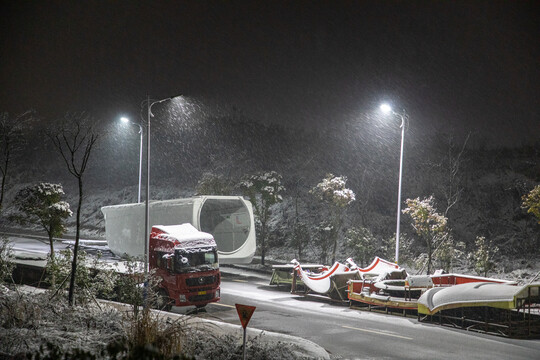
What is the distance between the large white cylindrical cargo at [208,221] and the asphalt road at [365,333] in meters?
4.91

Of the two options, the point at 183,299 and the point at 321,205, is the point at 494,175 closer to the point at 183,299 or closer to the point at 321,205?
the point at 321,205

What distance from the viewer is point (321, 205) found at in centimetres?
3816

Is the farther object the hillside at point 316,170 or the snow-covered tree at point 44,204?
the hillside at point 316,170

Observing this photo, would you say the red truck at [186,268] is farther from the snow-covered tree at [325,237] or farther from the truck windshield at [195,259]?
the snow-covered tree at [325,237]

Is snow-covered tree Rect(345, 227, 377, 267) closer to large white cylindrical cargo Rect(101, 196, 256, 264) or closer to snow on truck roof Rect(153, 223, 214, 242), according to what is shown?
large white cylindrical cargo Rect(101, 196, 256, 264)

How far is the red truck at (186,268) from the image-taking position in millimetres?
14930

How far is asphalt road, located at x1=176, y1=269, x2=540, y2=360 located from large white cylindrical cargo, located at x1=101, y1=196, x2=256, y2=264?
193 inches

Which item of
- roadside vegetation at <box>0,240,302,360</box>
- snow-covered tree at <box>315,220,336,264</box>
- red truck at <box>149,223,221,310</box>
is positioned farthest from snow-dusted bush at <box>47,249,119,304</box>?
snow-covered tree at <box>315,220,336,264</box>

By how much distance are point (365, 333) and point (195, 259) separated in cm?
574

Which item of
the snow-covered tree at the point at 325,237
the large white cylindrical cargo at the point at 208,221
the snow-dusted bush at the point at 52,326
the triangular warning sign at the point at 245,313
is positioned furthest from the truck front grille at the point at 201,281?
the snow-covered tree at the point at 325,237

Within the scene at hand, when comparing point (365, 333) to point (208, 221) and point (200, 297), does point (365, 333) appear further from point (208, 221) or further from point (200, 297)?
point (208, 221)

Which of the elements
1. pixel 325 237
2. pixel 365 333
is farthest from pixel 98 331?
pixel 325 237

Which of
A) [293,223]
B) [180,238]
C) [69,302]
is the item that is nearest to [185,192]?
[293,223]

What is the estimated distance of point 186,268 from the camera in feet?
49.5
